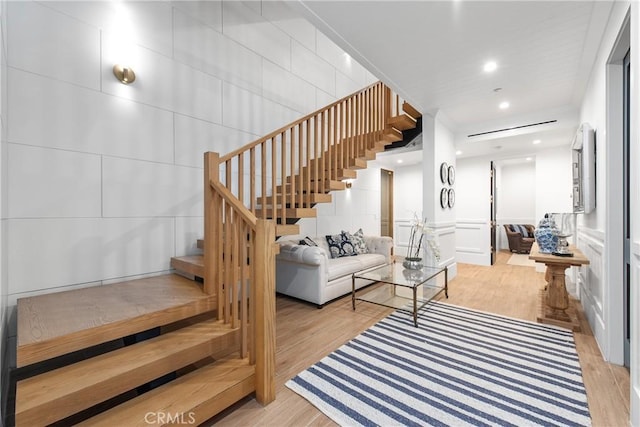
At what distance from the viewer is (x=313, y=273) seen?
329cm

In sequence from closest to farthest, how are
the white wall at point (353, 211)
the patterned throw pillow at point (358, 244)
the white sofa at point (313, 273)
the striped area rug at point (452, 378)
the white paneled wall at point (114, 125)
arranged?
the striped area rug at point (452, 378) < the white paneled wall at point (114, 125) < the white sofa at point (313, 273) < the patterned throw pillow at point (358, 244) < the white wall at point (353, 211)

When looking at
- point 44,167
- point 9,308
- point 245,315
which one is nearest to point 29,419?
point 245,315

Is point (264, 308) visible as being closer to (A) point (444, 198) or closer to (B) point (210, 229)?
(B) point (210, 229)

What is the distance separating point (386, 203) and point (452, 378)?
5615mm

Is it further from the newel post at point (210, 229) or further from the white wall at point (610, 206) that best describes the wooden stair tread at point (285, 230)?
the white wall at point (610, 206)

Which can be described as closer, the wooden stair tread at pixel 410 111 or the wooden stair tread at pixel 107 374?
the wooden stair tread at pixel 107 374

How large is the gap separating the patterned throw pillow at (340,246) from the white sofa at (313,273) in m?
0.20

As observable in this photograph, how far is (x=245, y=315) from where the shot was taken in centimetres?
176

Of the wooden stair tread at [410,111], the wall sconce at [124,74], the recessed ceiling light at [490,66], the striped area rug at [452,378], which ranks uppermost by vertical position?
the wooden stair tread at [410,111]

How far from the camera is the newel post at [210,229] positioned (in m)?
2.05

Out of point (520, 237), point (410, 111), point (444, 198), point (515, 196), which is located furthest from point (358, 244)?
point (515, 196)

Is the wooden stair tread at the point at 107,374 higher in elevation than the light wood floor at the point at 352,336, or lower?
higher

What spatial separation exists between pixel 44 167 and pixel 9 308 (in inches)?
41.9

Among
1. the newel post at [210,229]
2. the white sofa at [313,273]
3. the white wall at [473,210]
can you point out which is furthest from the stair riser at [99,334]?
the white wall at [473,210]
